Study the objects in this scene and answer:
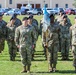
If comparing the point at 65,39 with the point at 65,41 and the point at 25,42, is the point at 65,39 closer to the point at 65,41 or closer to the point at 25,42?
the point at 65,41

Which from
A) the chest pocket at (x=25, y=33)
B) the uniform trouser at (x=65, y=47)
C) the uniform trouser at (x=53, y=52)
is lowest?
the uniform trouser at (x=65, y=47)

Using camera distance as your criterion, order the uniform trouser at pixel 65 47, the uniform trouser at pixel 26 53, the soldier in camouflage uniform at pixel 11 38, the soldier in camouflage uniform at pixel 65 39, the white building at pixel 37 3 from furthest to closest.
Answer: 1. the white building at pixel 37 3
2. the uniform trouser at pixel 65 47
3. the soldier in camouflage uniform at pixel 65 39
4. the soldier in camouflage uniform at pixel 11 38
5. the uniform trouser at pixel 26 53

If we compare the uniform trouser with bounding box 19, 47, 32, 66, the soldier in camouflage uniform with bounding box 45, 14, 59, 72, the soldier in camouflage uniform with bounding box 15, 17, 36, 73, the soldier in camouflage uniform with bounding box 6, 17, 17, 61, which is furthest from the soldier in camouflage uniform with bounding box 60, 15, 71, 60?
the uniform trouser with bounding box 19, 47, 32, 66

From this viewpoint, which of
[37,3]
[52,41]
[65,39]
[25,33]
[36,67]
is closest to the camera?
[25,33]

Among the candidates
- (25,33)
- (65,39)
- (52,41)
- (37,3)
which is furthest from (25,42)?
(37,3)

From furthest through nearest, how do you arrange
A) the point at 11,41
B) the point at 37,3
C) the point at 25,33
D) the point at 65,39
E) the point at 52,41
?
the point at 37,3 < the point at 65,39 < the point at 11,41 < the point at 52,41 < the point at 25,33

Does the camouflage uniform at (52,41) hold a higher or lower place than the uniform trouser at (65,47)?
higher

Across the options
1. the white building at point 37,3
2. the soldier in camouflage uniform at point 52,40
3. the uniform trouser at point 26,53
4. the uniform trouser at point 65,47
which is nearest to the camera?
the uniform trouser at point 26,53

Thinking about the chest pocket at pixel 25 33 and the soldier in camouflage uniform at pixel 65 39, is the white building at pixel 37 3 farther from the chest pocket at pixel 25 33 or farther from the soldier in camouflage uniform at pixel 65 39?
the chest pocket at pixel 25 33

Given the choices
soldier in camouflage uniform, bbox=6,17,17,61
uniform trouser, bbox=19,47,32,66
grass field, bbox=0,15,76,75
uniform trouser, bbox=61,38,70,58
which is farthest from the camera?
uniform trouser, bbox=61,38,70,58

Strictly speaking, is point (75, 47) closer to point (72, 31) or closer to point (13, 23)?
point (72, 31)

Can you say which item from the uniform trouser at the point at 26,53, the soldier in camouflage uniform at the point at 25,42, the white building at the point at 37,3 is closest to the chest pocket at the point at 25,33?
the soldier in camouflage uniform at the point at 25,42

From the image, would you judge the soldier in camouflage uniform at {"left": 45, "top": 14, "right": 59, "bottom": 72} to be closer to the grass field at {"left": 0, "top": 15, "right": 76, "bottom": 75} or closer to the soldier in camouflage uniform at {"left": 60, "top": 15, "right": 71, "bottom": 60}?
the grass field at {"left": 0, "top": 15, "right": 76, "bottom": 75}

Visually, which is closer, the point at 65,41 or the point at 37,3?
the point at 65,41
